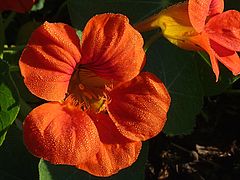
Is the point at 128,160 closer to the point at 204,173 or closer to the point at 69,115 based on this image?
the point at 69,115

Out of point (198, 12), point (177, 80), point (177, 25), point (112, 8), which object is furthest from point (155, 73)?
point (198, 12)

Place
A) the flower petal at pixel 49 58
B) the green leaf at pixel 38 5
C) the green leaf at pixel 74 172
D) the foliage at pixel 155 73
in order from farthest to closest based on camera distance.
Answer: the green leaf at pixel 38 5 → the foliage at pixel 155 73 → the green leaf at pixel 74 172 → the flower petal at pixel 49 58

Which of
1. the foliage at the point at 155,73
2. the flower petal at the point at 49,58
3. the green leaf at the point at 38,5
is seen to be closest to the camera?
the flower petal at the point at 49,58

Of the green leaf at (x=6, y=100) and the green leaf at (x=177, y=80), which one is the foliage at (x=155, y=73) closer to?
the green leaf at (x=177, y=80)

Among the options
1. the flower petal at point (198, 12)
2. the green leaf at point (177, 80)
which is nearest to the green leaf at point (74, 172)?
the green leaf at point (177, 80)

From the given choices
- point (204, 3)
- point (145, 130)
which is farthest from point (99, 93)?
point (204, 3)

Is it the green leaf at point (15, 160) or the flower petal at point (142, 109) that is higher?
the flower petal at point (142, 109)
